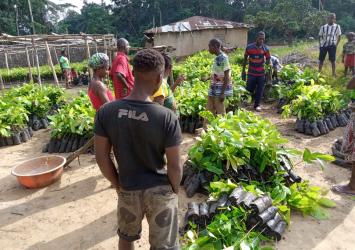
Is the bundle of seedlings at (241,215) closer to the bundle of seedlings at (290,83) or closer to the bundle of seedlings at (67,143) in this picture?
the bundle of seedlings at (67,143)

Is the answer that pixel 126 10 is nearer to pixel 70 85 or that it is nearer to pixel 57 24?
pixel 57 24

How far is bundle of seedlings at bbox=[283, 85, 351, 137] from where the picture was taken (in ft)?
21.8

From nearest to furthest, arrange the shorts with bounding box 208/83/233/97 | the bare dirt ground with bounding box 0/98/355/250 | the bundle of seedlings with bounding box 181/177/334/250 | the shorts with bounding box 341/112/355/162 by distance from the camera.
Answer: the bundle of seedlings with bounding box 181/177/334/250 < the bare dirt ground with bounding box 0/98/355/250 < the shorts with bounding box 341/112/355/162 < the shorts with bounding box 208/83/233/97

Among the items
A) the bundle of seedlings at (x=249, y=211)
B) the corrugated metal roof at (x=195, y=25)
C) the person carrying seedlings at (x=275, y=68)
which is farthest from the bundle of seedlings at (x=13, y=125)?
the corrugated metal roof at (x=195, y=25)

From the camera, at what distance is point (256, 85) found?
27.0 feet

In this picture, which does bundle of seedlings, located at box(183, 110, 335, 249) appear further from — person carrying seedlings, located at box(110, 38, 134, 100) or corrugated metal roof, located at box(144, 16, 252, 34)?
corrugated metal roof, located at box(144, 16, 252, 34)

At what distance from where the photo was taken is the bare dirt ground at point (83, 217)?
138 inches

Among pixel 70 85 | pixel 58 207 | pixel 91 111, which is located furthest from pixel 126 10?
pixel 58 207

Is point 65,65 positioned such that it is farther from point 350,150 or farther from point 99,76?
point 350,150

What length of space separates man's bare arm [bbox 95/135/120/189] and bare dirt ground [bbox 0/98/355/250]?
4.21 ft

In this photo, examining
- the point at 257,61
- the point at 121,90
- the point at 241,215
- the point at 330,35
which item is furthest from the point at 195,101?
the point at 330,35

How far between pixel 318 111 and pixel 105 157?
5535 millimetres

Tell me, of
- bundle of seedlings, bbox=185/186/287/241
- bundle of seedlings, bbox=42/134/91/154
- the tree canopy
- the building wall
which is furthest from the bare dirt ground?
the tree canopy

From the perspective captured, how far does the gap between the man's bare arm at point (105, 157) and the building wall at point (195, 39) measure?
21.2 metres
